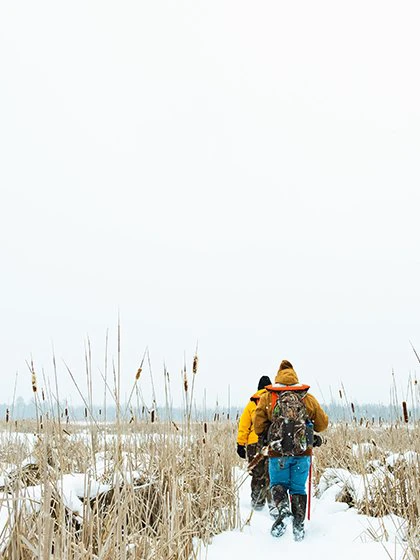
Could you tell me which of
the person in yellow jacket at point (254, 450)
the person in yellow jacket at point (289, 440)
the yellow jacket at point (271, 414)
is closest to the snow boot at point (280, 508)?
the person in yellow jacket at point (289, 440)

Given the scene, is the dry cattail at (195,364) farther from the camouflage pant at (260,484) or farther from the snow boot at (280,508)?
the camouflage pant at (260,484)

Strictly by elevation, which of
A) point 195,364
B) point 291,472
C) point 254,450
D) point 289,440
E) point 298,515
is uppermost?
point 195,364

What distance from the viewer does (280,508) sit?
5180 mm

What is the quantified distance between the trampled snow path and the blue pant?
0.42m

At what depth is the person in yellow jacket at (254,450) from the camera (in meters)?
6.42

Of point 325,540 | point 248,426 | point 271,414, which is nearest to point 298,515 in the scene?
point 325,540

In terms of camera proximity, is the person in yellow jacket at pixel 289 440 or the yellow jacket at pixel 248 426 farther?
the yellow jacket at pixel 248 426

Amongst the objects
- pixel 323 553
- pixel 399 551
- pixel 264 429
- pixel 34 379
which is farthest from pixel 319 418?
pixel 34 379

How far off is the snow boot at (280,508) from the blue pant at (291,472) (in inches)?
2.1

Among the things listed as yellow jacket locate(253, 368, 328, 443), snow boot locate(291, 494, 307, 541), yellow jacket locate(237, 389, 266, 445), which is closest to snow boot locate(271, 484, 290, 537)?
snow boot locate(291, 494, 307, 541)

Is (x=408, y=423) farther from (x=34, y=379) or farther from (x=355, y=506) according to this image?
(x=34, y=379)

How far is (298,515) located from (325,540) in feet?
1.07

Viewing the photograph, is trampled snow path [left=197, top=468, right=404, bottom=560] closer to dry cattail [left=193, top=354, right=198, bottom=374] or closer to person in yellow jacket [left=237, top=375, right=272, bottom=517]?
person in yellow jacket [left=237, top=375, right=272, bottom=517]

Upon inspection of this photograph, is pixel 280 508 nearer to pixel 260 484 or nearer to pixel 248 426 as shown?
pixel 260 484
